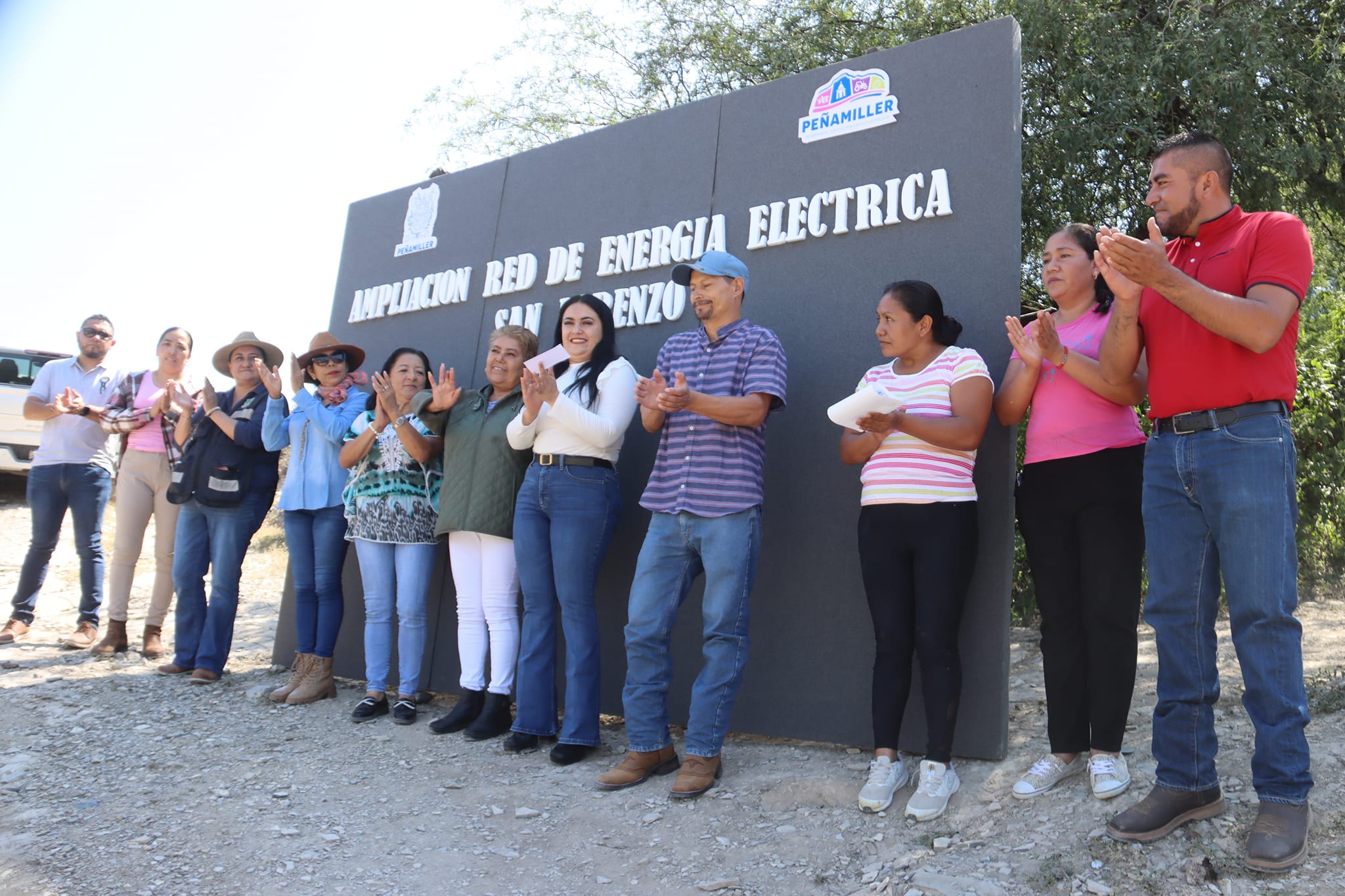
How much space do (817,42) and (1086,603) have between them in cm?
575

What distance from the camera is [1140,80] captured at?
18.1 feet

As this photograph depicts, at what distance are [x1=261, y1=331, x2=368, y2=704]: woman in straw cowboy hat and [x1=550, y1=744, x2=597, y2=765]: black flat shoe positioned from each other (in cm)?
153

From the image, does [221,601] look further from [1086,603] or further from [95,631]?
[1086,603]

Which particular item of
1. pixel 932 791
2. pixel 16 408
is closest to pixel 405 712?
pixel 932 791

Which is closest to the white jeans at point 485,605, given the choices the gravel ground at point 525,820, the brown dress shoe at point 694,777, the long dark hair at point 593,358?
the gravel ground at point 525,820

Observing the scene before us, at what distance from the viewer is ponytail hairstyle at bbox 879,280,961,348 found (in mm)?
2951

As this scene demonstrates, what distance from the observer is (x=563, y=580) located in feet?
11.1

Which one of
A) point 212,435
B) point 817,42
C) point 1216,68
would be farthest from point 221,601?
point 1216,68

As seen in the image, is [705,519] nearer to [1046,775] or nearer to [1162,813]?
[1046,775]

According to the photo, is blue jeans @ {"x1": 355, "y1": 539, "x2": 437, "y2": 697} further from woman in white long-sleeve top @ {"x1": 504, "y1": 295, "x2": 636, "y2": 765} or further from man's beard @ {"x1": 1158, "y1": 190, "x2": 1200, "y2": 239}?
man's beard @ {"x1": 1158, "y1": 190, "x2": 1200, "y2": 239}

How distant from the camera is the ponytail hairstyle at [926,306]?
2.95 meters

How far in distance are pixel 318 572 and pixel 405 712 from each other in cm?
86

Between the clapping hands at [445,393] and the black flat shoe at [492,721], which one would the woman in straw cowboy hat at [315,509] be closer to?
the clapping hands at [445,393]

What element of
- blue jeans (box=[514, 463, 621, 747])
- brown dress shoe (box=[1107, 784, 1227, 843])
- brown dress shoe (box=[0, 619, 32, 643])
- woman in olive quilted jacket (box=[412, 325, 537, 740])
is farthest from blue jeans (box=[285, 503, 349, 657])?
brown dress shoe (box=[1107, 784, 1227, 843])
